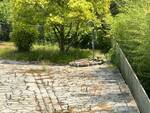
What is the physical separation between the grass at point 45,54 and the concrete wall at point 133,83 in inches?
103

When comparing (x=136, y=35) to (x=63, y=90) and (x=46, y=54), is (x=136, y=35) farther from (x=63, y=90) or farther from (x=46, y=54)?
(x=46, y=54)

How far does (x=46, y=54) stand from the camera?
21969mm

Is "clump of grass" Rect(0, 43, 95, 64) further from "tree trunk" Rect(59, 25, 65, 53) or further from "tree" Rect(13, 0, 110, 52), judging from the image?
"tree" Rect(13, 0, 110, 52)

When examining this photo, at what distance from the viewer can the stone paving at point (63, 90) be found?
14.6 meters

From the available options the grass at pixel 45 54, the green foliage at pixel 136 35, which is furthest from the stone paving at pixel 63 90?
the grass at pixel 45 54

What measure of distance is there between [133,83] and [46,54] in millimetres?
7421

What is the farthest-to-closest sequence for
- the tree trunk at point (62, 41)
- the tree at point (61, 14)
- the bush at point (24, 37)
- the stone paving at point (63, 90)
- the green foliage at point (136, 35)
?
the bush at point (24, 37) < the tree trunk at point (62, 41) < the tree at point (61, 14) < the green foliage at point (136, 35) < the stone paving at point (63, 90)

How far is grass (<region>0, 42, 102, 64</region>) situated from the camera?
21.4 metres

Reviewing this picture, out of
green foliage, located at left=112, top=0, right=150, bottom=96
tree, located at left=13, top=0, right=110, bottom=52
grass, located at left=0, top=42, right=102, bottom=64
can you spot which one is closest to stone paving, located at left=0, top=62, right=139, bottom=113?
green foliage, located at left=112, top=0, right=150, bottom=96

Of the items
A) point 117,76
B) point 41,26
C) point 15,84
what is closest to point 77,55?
point 41,26

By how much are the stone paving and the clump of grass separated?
126 centimetres

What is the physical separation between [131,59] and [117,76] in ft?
2.70

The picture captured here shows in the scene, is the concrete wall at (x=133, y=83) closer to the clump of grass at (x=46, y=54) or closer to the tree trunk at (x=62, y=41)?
the clump of grass at (x=46, y=54)

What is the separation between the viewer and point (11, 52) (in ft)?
74.8
